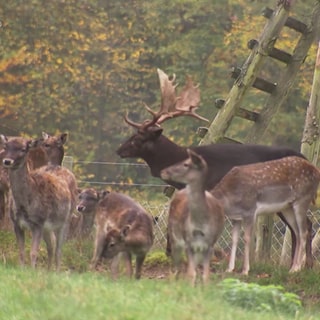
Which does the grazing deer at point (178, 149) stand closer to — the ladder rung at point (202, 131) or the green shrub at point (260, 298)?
the ladder rung at point (202, 131)

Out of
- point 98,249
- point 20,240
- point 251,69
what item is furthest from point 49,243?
point 251,69

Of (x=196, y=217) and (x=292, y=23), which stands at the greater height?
(x=292, y=23)

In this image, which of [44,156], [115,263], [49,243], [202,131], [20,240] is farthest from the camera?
[202,131]

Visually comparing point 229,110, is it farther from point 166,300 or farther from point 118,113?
point 118,113

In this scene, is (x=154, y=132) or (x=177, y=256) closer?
(x=177, y=256)

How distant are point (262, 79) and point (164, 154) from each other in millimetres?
1793

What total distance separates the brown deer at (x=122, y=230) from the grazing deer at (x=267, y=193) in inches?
47.7

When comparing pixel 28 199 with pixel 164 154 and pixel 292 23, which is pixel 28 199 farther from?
pixel 292 23

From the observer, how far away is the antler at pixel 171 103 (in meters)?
15.2

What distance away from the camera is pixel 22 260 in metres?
13.0

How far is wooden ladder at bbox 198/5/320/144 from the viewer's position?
1550 centimetres

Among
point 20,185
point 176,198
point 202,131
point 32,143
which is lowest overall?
point 20,185

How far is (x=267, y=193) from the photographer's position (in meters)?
14.0

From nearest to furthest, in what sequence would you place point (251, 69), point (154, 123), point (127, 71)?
point (154, 123) → point (251, 69) → point (127, 71)
